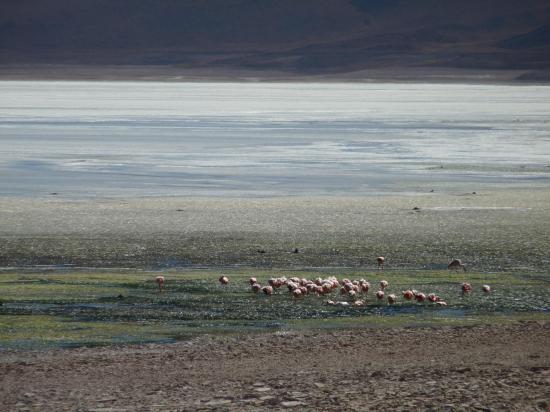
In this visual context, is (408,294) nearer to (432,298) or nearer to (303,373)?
(432,298)

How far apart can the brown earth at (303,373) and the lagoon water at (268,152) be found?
35.6 feet

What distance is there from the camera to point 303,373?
8.12m

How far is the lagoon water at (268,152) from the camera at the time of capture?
21438 mm

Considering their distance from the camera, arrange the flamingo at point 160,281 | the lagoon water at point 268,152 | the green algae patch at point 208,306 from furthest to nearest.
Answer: the lagoon water at point 268,152, the flamingo at point 160,281, the green algae patch at point 208,306

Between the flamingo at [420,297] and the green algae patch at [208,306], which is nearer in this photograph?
the green algae patch at [208,306]

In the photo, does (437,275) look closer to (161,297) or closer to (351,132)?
(161,297)

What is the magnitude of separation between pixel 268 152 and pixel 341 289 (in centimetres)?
1772

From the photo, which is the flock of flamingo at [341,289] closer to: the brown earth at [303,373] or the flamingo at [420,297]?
the flamingo at [420,297]

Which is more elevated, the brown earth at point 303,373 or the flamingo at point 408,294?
the brown earth at point 303,373

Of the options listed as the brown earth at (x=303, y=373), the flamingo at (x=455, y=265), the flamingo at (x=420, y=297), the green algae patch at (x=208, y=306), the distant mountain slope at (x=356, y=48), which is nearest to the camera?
the brown earth at (x=303, y=373)

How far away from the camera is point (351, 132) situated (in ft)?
119

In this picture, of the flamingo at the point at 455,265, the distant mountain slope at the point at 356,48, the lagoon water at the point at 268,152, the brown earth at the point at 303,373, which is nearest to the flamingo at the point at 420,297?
the brown earth at the point at 303,373

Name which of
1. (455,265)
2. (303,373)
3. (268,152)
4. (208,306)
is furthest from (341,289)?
(268,152)

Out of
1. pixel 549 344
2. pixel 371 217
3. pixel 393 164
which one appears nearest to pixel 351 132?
pixel 393 164
